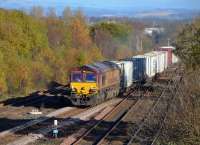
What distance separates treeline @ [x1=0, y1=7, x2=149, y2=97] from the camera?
4738cm

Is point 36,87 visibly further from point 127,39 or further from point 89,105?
point 127,39

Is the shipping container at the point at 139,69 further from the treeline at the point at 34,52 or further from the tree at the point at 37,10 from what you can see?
the tree at the point at 37,10

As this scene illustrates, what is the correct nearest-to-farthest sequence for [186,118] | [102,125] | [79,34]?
1. [186,118]
2. [102,125]
3. [79,34]

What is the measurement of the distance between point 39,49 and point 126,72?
1534 centimetres

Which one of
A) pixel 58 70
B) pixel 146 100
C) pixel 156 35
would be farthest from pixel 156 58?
pixel 156 35

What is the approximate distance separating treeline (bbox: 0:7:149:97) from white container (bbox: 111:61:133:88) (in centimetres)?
798

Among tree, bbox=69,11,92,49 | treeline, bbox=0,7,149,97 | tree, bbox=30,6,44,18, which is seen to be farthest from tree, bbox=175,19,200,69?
tree, bbox=30,6,44,18

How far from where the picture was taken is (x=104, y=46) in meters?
82.9

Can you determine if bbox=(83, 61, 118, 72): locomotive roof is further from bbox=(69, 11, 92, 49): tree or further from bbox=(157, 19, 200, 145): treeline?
bbox=(69, 11, 92, 49): tree

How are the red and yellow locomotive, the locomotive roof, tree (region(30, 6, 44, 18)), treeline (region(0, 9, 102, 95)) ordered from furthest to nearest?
1. tree (region(30, 6, 44, 18))
2. treeline (region(0, 9, 102, 95))
3. the locomotive roof
4. the red and yellow locomotive

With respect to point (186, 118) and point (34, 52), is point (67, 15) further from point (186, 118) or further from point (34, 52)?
point (186, 118)

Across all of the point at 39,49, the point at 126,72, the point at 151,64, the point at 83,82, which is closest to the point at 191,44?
the point at 83,82

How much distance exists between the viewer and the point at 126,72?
43.8 meters

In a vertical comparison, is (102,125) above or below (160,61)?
below
